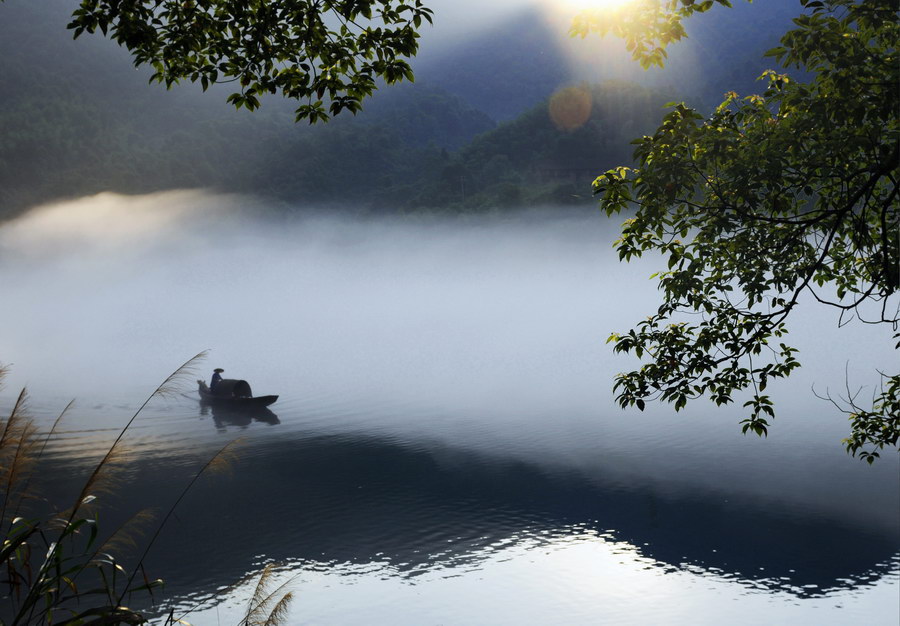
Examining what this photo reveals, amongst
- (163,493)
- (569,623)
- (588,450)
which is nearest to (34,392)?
(163,493)

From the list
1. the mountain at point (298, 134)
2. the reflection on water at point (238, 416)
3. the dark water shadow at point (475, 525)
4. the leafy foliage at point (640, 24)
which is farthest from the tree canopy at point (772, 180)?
the mountain at point (298, 134)

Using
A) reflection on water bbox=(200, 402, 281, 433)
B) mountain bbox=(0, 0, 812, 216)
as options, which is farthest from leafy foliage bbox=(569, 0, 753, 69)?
mountain bbox=(0, 0, 812, 216)

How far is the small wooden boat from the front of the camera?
3428 cm

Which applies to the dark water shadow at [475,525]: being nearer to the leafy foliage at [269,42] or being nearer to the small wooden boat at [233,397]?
the small wooden boat at [233,397]

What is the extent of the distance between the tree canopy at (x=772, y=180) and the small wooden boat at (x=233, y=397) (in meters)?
28.3

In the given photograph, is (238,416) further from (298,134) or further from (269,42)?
(298,134)

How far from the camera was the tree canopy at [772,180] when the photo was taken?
20.5 feet

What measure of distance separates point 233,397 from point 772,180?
1197 inches

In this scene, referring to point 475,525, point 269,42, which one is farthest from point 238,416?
point 269,42

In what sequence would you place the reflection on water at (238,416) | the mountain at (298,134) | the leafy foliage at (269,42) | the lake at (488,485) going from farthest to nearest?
the mountain at (298,134) < the reflection on water at (238,416) < the lake at (488,485) < the leafy foliage at (269,42)

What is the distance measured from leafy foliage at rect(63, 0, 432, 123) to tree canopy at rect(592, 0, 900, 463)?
181 centimetres

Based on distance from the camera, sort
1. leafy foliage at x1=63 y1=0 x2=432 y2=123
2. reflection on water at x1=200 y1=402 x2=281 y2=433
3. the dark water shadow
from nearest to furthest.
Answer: leafy foliage at x1=63 y1=0 x2=432 y2=123
the dark water shadow
reflection on water at x1=200 y1=402 x2=281 y2=433

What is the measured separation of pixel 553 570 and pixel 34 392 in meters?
38.9

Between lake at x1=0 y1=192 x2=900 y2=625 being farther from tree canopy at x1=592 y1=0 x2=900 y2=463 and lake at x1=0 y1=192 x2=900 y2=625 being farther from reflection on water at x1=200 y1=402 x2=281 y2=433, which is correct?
tree canopy at x1=592 y1=0 x2=900 y2=463
